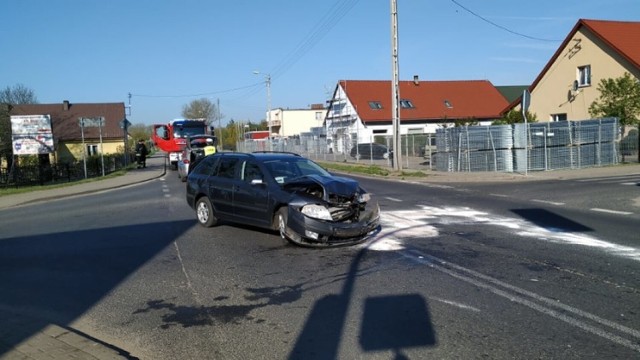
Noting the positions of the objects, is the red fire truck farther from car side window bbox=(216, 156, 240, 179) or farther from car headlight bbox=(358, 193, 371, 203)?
car headlight bbox=(358, 193, 371, 203)

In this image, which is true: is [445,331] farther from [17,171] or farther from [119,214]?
[17,171]

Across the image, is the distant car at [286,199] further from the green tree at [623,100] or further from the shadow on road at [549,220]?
the green tree at [623,100]

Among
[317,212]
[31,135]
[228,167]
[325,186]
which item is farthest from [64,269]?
[31,135]

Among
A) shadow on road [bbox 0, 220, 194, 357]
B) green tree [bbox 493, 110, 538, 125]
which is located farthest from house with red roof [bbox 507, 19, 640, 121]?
shadow on road [bbox 0, 220, 194, 357]

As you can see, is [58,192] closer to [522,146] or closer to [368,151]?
[522,146]

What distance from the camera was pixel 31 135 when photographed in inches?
1017

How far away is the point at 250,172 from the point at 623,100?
26.4 metres

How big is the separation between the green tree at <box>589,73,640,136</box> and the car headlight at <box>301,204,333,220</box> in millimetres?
25202

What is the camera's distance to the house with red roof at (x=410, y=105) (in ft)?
187

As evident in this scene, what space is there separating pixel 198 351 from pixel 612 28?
37904 mm

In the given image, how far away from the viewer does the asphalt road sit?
4.59 meters

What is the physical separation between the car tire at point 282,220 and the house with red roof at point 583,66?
29.9 metres

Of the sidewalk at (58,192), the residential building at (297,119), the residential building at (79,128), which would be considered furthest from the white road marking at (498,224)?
the residential building at (297,119)

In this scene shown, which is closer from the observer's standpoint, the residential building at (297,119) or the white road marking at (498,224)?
the white road marking at (498,224)
